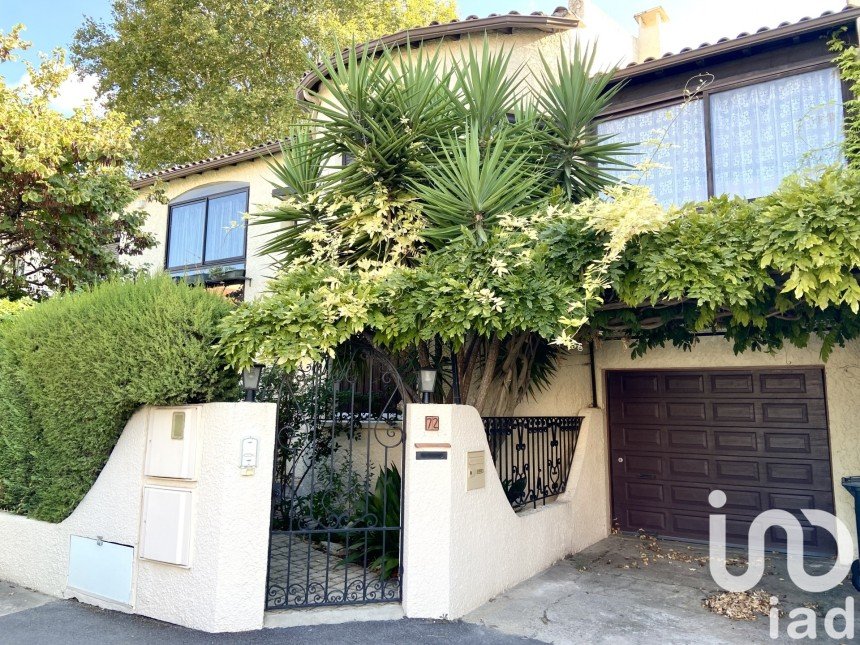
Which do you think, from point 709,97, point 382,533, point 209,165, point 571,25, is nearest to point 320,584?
point 382,533

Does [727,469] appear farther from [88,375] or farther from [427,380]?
[88,375]

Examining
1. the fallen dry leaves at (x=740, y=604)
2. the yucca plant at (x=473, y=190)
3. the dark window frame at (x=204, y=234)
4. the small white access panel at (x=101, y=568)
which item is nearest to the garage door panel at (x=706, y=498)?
the fallen dry leaves at (x=740, y=604)

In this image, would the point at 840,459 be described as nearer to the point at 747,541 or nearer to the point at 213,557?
the point at 747,541

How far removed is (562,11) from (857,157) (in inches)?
199

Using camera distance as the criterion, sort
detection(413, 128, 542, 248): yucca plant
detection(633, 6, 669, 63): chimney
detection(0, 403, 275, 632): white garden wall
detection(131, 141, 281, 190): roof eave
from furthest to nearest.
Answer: detection(131, 141, 281, 190): roof eave < detection(633, 6, 669, 63): chimney < detection(413, 128, 542, 248): yucca plant < detection(0, 403, 275, 632): white garden wall

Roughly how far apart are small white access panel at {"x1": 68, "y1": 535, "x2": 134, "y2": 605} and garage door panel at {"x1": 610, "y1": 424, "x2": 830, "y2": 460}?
262 inches

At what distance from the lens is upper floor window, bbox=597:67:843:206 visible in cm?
733

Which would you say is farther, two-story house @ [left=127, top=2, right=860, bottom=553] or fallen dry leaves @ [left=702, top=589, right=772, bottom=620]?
two-story house @ [left=127, top=2, right=860, bottom=553]

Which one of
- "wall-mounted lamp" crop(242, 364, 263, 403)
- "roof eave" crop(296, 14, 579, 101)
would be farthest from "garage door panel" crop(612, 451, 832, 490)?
"roof eave" crop(296, 14, 579, 101)

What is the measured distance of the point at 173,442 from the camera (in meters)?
5.38

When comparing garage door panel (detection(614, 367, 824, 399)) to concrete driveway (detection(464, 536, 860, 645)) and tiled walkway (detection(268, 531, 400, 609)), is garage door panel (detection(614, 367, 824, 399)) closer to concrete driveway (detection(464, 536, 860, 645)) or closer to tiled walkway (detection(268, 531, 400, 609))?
concrete driveway (detection(464, 536, 860, 645))

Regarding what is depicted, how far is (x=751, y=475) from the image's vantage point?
8055 mm
